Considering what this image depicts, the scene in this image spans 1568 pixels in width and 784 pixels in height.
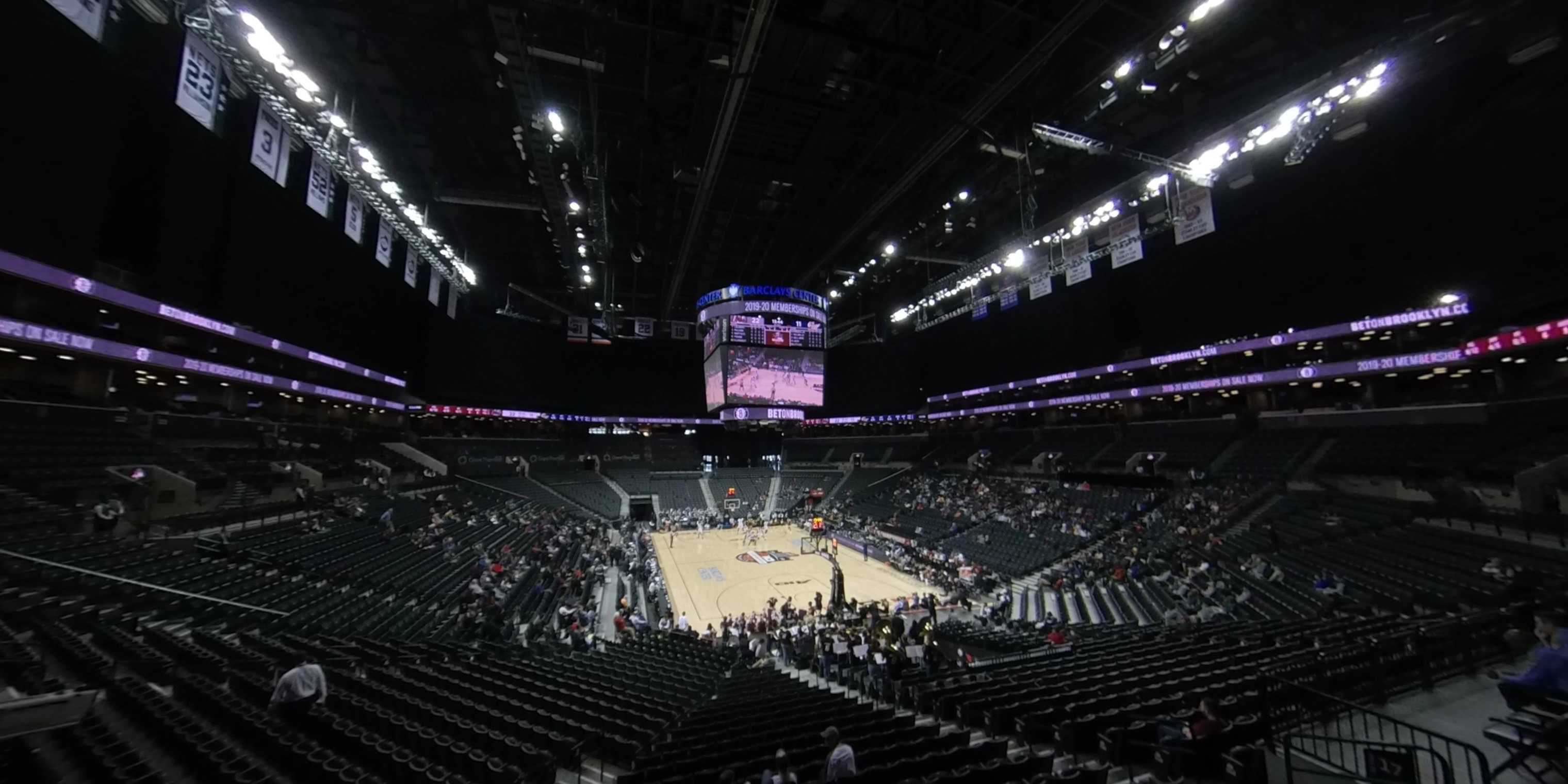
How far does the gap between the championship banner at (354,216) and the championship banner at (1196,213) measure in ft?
89.8

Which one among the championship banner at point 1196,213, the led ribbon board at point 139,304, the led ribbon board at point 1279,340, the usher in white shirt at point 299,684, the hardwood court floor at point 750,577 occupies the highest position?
the championship banner at point 1196,213

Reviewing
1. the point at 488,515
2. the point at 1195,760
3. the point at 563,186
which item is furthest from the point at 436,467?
the point at 1195,760

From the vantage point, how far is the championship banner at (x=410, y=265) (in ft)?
78.6

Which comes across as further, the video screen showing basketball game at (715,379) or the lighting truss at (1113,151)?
the video screen showing basketball game at (715,379)

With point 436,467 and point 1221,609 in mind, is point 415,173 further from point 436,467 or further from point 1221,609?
point 1221,609

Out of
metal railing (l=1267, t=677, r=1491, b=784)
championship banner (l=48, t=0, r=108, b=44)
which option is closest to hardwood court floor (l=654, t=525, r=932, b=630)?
metal railing (l=1267, t=677, r=1491, b=784)

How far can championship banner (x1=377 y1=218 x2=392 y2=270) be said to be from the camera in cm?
2094

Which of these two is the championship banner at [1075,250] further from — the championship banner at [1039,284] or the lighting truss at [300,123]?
the lighting truss at [300,123]

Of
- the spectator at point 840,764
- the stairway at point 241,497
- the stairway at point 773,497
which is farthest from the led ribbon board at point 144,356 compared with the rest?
the stairway at point 773,497

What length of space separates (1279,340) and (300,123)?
1392 inches

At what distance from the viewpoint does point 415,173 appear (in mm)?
18875

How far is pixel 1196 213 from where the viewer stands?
15375 mm

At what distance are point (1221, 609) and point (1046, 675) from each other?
877cm

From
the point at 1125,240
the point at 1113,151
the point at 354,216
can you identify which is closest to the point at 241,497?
the point at 354,216
